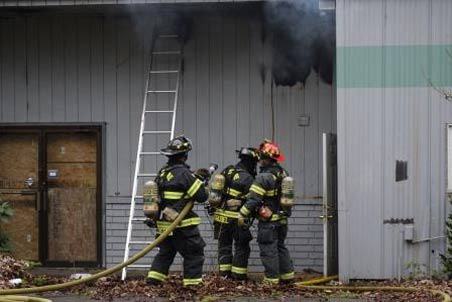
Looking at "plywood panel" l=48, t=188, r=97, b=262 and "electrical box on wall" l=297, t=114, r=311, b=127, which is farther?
"plywood panel" l=48, t=188, r=97, b=262

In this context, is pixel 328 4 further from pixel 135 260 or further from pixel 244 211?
pixel 135 260

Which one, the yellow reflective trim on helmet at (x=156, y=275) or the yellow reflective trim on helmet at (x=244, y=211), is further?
the yellow reflective trim on helmet at (x=244, y=211)

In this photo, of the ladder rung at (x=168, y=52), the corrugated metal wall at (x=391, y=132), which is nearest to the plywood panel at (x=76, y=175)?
the ladder rung at (x=168, y=52)

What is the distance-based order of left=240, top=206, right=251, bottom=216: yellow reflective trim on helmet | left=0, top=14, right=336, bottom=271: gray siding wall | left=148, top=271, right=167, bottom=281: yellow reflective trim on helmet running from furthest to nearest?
left=0, top=14, right=336, bottom=271: gray siding wall → left=240, top=206, right=251, bottom=216: yellow reflective trim on helmet → left=148, top=271, right=167, bottom=281: yellow reflective trim on helmet

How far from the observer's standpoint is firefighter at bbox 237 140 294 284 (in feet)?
32.9

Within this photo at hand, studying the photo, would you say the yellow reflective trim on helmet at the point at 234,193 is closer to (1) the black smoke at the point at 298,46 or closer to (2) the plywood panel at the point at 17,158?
(1) the black smoke at the point at 298,46

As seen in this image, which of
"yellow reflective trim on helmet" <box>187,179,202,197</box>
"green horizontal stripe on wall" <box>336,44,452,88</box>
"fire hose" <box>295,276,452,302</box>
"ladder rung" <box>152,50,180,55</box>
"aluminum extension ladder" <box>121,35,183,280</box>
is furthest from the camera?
"ladder rung" <box>152,50,180,55</box>

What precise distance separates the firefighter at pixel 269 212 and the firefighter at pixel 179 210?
78 centimetres

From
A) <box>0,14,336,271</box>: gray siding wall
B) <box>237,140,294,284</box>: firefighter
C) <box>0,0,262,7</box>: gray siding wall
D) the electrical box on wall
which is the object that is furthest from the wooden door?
<box>0,0,262,7</box>: gray siding wall

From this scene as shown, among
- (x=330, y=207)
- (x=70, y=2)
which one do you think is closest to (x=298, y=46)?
(x=330, y=207)

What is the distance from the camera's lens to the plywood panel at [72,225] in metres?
12.5

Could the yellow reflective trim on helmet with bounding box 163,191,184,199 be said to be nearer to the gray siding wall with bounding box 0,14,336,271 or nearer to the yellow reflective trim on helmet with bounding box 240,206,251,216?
the yellow reflective trim on helmet with bounding box 240,206,251,216

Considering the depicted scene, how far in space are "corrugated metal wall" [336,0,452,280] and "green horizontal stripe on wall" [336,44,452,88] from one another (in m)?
0.01

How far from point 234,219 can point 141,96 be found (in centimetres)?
277
